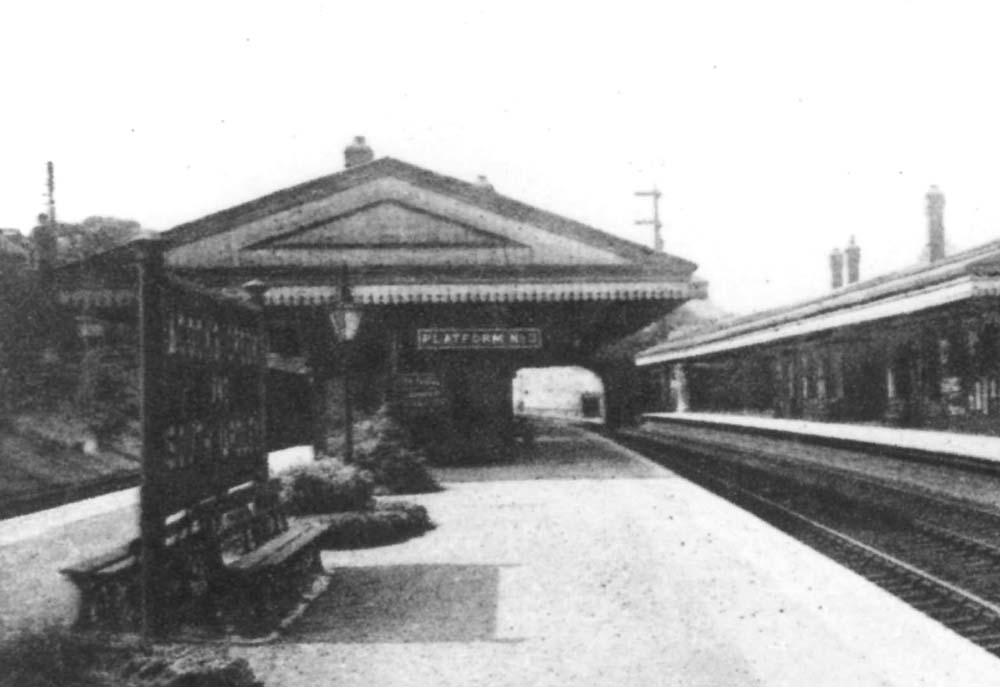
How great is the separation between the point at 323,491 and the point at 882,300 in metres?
→ 10.8

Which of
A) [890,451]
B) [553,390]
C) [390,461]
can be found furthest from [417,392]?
[553,390]

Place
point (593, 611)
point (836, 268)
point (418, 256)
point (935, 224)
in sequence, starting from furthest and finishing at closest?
point (836, 268)
point (935, 224)
point (418, 256)
point (593, 611)

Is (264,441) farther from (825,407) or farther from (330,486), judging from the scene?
(825,407)

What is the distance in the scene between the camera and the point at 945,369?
17.7 metres

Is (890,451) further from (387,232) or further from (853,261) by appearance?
(853,261)

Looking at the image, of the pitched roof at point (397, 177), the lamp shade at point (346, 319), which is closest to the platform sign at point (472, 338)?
the pitched roof at point (397, 177)

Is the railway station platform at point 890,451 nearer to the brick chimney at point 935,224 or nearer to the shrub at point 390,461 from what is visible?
the shrub at point 390,461

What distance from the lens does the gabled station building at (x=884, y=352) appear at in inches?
616

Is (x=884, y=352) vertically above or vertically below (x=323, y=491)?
above

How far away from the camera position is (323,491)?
31.5 ft

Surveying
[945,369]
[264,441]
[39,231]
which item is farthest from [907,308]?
[39,231]

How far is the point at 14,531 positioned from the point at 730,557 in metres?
6.57

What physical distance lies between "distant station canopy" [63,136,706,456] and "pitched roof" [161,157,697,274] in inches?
0.6

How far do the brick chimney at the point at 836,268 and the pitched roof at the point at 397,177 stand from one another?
1117 inches
